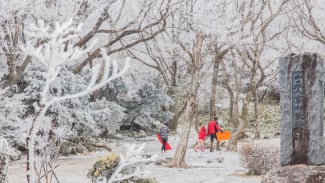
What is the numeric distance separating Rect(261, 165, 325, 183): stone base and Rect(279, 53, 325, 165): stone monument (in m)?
0.38

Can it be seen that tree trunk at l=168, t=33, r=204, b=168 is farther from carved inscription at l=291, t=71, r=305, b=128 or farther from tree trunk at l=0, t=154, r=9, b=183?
tree trunk at l=0, t=154, r=9, b=183

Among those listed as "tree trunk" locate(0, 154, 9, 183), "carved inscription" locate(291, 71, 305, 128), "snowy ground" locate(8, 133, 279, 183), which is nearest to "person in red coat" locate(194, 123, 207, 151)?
"snowy ground" locate(8, 133, 279, 183)

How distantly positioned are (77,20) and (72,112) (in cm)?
499

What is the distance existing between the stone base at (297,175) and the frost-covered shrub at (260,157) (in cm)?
455

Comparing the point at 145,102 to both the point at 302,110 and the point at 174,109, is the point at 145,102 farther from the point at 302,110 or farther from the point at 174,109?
the point at 302,110

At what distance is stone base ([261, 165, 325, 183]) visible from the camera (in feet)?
23.1

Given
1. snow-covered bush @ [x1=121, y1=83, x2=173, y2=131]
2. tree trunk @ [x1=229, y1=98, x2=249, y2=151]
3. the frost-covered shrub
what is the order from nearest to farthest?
the frost-covered shrub, tree trunk @ [x1=229, y1=98, x2=249, y2=151], snow-covered bush @ [x1=121, y1=83, x2=173, y2=131]

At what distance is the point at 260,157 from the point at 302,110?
15.1ft

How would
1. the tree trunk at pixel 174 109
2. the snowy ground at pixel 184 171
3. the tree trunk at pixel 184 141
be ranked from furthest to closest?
1. the tree trunk at pixel 174 109
2. the tree trunk at pixel 184 141
3. the snowy ground at pixel 184 171

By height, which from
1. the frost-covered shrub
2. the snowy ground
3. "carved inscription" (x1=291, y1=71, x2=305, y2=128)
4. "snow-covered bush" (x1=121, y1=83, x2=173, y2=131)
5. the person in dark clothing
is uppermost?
"snow-covered bush" (x1=121, y1=83, x2=173, y2=131)

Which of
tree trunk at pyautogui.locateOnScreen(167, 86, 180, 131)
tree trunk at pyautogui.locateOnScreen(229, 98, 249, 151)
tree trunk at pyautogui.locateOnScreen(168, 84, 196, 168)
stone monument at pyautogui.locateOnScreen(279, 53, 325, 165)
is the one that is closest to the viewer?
stone monument at pyautogui.locateOnScreen(279, 53, 325, 165)

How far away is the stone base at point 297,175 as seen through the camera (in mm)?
7047

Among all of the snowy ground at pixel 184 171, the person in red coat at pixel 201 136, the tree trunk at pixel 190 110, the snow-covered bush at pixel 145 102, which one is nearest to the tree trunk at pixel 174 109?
the snow-covered bush at pixel 145 102

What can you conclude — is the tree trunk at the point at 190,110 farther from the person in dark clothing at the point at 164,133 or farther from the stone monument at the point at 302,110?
the stone monument at the point at 302,110
